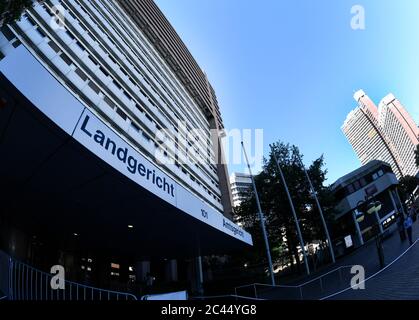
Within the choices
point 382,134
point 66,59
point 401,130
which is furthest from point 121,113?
point 382,134

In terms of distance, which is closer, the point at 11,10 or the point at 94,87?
the point at 11,10

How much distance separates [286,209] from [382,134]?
538ft

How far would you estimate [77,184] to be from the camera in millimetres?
8781

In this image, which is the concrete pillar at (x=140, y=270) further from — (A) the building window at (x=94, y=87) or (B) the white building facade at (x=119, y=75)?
(A) the building window at (x=94, y=87)

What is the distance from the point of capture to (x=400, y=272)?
1127 centimetres

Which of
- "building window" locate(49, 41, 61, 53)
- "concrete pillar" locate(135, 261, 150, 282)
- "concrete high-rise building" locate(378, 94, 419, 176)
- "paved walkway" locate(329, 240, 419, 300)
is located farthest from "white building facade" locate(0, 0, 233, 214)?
"concrete high-rise building" locate(378, 94, 419, 176)

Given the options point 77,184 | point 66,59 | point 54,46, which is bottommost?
point 77,184

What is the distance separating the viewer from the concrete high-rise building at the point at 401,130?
13676 cm

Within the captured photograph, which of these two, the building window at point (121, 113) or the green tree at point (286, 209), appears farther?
the building window at point (121, 113)

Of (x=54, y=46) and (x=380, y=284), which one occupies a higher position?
(x=54, y=46)

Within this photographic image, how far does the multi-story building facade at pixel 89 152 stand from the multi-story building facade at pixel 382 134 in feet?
457

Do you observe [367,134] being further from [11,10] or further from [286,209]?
[11,10]

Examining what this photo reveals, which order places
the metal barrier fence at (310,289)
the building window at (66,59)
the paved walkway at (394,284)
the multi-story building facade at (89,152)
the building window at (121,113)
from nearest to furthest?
the multi-story building facade at (89,152) → the paved walkway at (394,284) → the metal barrier fence at (310,289) → the building window at (66,59) → the building window at (121,113)

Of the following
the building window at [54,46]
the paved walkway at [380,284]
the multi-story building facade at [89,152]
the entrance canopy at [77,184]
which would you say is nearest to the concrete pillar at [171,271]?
the multi-story building facade at [89,152]
